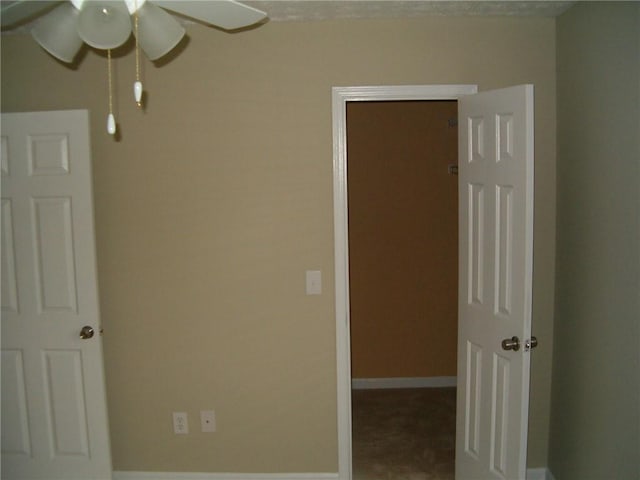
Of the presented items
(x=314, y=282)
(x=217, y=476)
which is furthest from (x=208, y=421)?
(x=314, y=282)

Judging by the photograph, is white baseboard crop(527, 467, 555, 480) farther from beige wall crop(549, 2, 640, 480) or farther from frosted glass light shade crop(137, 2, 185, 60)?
frosted glass light shade crop(137, 2, 185, 60)

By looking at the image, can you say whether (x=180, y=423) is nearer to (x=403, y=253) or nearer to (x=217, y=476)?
(x=217, y=476)

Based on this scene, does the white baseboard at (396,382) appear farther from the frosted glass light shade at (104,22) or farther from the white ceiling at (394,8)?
the frosted glass light shade at (104,22)

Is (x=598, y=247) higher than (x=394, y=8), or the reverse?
(x=394, y=8)

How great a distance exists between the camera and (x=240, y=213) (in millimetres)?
2611

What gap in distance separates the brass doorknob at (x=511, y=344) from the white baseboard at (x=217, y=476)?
122cm

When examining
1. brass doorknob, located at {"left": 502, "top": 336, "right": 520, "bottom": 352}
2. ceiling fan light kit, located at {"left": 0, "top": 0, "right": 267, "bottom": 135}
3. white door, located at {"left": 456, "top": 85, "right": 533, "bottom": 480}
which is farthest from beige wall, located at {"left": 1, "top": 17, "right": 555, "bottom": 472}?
ceiling fan light kit, located at {"left": 0, "top": 0, "right": 267, "bottom": 135}

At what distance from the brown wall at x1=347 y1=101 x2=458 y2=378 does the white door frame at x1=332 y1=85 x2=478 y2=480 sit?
4.11ft

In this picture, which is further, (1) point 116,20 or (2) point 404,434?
(2) point 404,434

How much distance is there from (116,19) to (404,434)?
293cm

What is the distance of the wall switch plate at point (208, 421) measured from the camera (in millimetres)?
2709

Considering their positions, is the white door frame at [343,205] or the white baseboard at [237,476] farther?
the white baseboard at [237,476]

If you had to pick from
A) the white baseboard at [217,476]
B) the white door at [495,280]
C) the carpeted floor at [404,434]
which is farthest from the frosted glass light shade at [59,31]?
the carpeted floor at [404,434]

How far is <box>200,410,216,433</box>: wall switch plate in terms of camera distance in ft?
8.89
